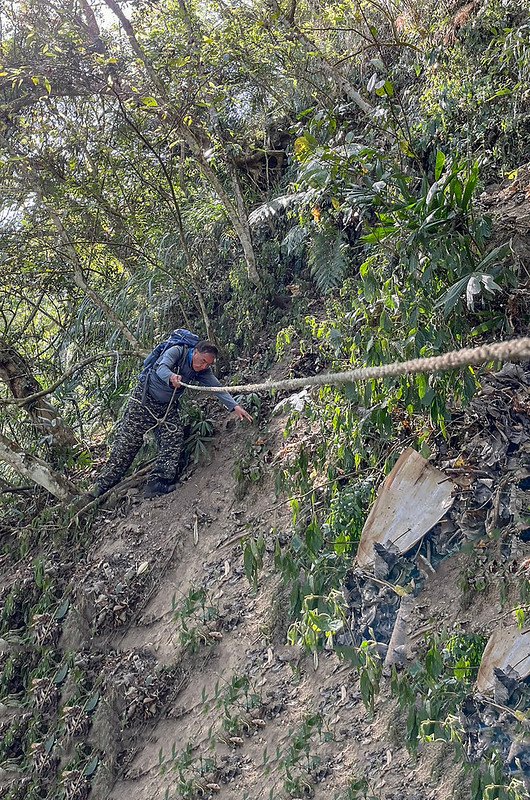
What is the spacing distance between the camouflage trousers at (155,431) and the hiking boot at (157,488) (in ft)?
0.08

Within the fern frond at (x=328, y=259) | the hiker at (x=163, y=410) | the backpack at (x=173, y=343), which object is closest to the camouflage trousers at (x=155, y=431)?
the hiker at (x=163, y=410)

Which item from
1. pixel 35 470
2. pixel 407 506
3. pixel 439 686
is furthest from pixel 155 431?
pixel 439 686

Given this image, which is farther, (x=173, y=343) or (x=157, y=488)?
(x=157, y=488)

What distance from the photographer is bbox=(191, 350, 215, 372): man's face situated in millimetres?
5762

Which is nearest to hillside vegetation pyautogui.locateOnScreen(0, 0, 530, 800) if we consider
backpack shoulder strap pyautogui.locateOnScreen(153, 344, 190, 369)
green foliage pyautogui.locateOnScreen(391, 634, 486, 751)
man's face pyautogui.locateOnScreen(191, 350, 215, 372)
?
green foliage pyautogui.locateOnScreen(391, 634, 486, 751)

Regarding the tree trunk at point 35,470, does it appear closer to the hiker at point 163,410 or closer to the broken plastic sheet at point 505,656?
the hiker at point 163,410

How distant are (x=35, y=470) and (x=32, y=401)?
0.74 metres

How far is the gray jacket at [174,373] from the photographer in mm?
5816

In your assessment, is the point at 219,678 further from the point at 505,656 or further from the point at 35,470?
the point at 35,470

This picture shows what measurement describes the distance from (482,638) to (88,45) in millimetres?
5530

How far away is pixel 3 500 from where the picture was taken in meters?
7.42

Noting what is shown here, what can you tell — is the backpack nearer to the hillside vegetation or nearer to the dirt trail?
the hillside vegetation

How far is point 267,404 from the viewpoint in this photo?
6199mm

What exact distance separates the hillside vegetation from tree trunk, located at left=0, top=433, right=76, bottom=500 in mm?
31
